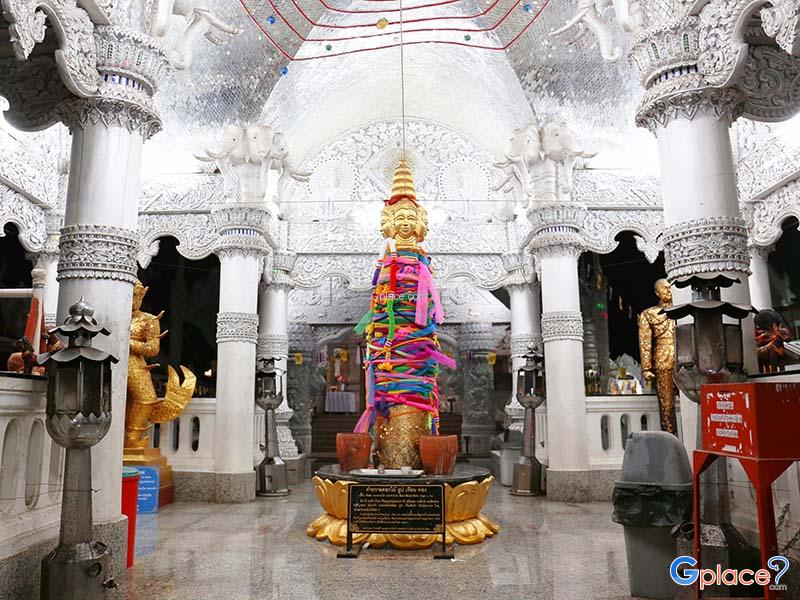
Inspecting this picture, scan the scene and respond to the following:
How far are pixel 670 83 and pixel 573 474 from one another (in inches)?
232

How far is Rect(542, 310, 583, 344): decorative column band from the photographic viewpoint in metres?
9.28

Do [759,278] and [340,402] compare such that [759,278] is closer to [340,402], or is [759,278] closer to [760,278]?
[760,278]

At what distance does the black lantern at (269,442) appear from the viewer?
9.38 m

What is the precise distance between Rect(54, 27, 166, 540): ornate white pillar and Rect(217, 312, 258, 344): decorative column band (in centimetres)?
424

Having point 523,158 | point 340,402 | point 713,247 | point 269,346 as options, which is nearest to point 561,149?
point 523,158

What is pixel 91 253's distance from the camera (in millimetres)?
4738

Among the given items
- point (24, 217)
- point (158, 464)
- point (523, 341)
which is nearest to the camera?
point (24, 217)

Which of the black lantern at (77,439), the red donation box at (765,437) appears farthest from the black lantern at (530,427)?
the black lantern at (77,439)

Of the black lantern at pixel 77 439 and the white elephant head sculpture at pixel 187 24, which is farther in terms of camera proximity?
the white elephant head sculpture at pixel 187 24

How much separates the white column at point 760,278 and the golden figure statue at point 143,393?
7.69 m

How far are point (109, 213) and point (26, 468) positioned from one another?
6.28ft

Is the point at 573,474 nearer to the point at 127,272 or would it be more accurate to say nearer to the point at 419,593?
the point at 419,593

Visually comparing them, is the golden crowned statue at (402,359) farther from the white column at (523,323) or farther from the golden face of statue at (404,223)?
the white column at (523,323)

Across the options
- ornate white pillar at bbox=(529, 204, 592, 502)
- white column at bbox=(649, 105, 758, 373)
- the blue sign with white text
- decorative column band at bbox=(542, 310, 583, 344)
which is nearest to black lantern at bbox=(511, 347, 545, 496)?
ornate white pillar at bbox=(529, 204, 592, 502)
